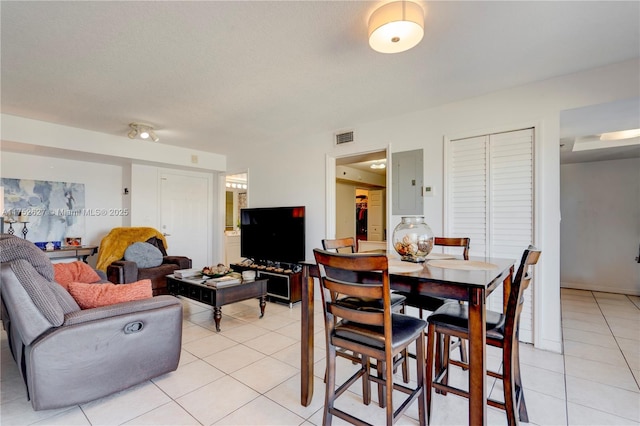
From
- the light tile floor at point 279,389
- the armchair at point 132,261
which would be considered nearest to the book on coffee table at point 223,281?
the light tile floor at point 279,389

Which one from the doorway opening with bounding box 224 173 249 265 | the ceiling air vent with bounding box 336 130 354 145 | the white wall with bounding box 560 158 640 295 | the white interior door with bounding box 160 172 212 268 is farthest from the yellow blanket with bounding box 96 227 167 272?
the white wall with bounding box 560 158 640 295

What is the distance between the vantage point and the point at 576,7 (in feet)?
5.90

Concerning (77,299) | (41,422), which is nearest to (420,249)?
(77,299)

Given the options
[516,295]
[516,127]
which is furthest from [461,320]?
[516,127]

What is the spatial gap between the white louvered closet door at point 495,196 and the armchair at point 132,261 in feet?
12.4

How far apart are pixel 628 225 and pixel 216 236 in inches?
275

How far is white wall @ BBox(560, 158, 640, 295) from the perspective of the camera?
182 inches

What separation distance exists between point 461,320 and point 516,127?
2195 millimetres

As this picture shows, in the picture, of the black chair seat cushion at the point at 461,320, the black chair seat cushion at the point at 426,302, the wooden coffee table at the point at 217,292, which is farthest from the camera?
the wooden coffee table at the point at 217,292

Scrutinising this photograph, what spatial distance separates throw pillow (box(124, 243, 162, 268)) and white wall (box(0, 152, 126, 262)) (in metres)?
1.24

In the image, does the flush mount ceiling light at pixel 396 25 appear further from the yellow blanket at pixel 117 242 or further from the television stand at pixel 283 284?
the yellow blanket at pixel 117 242

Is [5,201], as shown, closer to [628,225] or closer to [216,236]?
[216,236]

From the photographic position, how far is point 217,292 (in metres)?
3.07

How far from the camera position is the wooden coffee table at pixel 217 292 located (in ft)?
10.2
